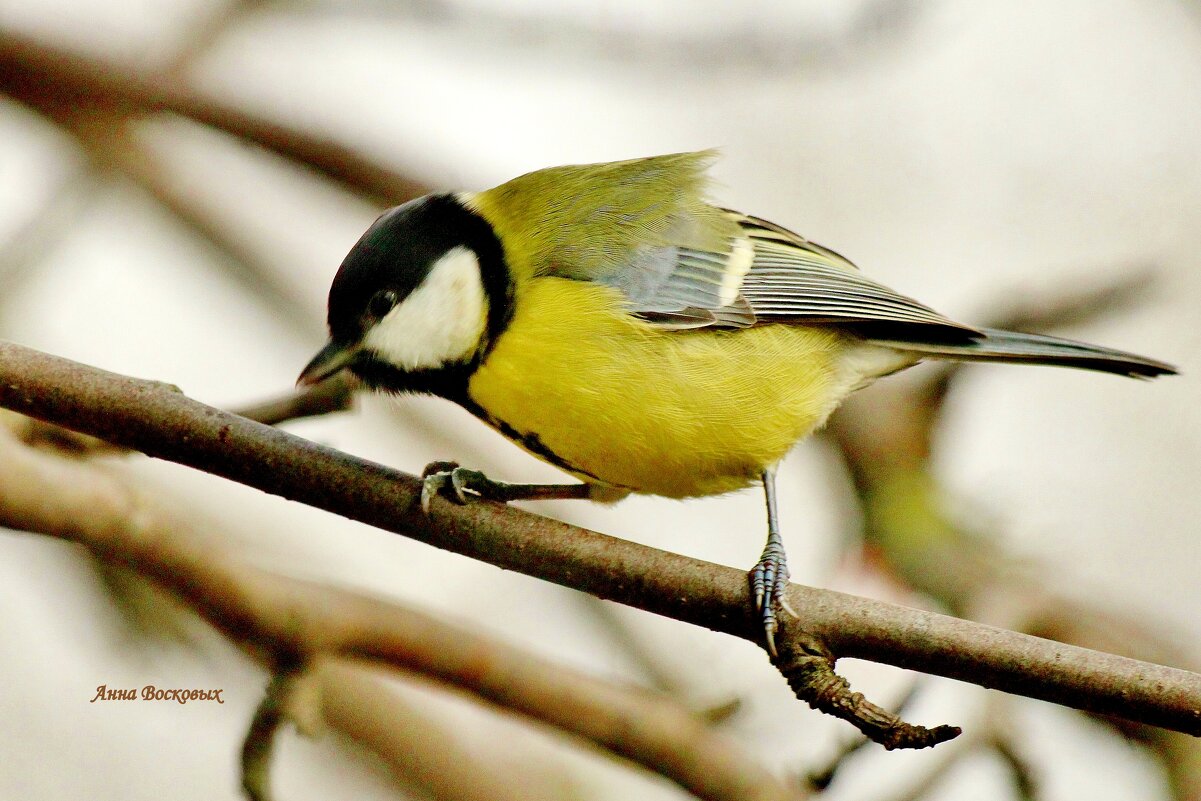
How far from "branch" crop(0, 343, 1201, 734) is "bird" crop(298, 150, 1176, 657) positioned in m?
0.04

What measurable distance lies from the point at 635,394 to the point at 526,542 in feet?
0.85

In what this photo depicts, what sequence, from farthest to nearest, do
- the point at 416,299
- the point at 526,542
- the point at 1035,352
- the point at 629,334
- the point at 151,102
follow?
the point at 151,102
the point at 1035,352
the point at 629,334
the point at 416,299
the point at 526,542

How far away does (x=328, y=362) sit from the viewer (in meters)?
1.16

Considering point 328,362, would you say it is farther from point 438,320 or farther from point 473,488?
point 473,488

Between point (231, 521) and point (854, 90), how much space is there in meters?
1.58

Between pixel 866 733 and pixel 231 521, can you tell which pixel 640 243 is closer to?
pixel 866 733

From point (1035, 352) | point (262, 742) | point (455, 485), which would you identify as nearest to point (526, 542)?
point (455, 485)

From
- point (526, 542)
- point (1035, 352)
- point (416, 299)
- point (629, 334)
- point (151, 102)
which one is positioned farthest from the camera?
point (151, 102)

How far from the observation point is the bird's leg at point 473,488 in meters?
1.17

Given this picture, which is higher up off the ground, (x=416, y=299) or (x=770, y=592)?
(x=416, y=299)

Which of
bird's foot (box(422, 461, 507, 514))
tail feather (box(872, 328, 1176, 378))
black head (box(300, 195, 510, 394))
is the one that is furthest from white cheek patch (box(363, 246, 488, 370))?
tail feather (box(872, 328, 1176, 378))

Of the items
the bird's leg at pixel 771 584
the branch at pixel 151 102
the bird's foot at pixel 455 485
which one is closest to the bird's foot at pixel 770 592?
the bird's leg at pixel 771 584

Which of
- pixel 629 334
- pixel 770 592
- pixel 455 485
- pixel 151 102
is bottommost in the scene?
pixel 770 592

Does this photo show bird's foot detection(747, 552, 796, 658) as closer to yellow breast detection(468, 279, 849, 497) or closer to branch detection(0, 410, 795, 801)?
yellow breast detection(468, 279, 849, 497)
